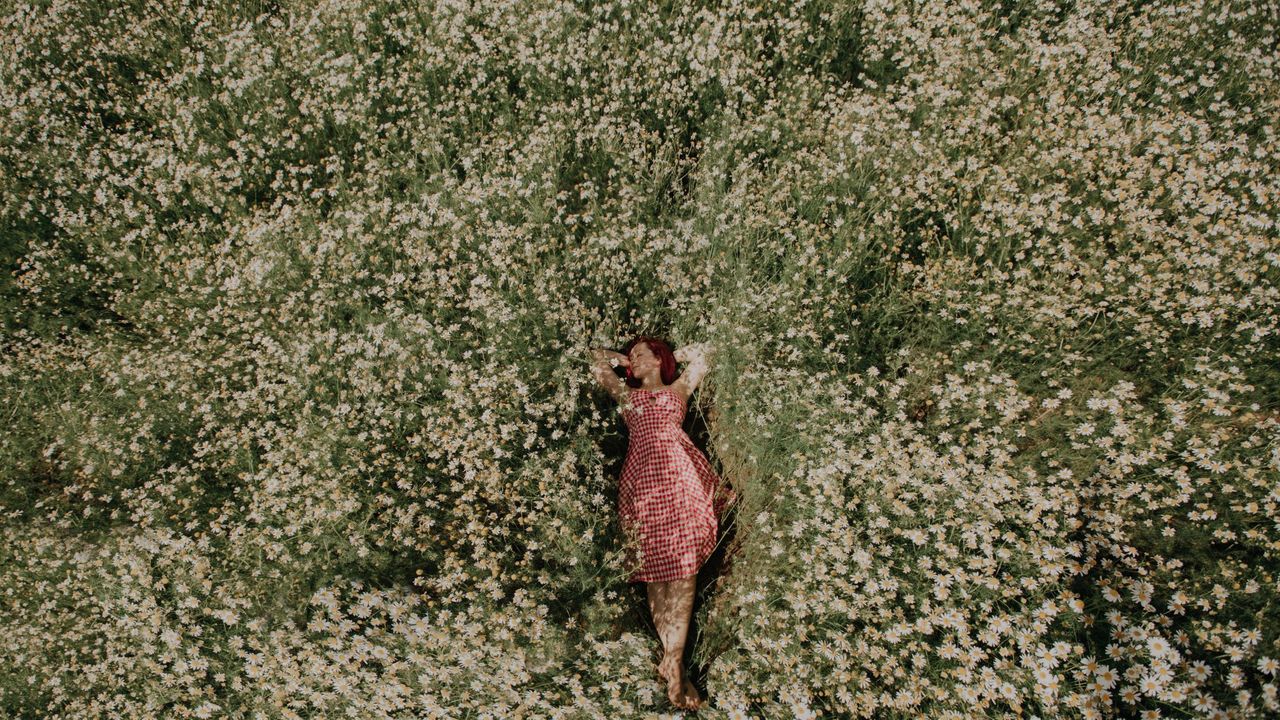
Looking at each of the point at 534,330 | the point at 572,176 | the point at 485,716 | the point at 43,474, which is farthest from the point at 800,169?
the point at 43,474

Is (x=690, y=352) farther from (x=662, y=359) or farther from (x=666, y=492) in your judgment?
(x=666, y=492)

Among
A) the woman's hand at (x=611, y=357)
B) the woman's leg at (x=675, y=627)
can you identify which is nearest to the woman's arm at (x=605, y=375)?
the woman's hand at (x=611, y=357)

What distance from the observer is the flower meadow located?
3234 mm

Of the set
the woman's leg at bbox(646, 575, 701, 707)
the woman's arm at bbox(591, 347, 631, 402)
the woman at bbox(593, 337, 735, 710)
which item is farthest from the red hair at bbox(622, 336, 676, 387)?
the woman's leg at bbox(646, 575, 701, 707)

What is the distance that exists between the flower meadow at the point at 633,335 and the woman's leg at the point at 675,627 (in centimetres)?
15

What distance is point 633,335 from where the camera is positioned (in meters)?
5.33

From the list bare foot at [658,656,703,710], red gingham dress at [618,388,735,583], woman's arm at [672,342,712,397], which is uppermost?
woman's arm at [672,342,712,397]

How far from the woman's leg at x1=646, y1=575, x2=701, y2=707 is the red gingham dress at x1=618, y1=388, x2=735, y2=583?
90 mm

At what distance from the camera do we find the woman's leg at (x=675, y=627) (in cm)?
388

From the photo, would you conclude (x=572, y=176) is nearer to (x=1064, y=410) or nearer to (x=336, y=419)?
(x=336, y=419)

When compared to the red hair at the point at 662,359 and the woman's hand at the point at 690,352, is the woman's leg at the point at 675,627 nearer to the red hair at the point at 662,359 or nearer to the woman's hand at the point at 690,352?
the red hair at the point at 662,359

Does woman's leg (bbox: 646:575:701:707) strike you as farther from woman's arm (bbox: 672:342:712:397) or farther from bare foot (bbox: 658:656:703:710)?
woman's arm (bbox: 672:342:712:397)

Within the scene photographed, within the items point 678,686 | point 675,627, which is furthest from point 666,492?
point 678,686

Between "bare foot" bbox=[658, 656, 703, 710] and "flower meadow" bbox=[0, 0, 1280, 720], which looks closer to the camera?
"flower meadow" bbox=[0, 0, 1280, 720]
